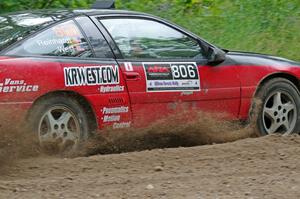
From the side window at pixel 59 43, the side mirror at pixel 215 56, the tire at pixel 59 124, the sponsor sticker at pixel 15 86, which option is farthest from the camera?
the side mirror at pixel 215 56

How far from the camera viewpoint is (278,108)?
8.65 meters

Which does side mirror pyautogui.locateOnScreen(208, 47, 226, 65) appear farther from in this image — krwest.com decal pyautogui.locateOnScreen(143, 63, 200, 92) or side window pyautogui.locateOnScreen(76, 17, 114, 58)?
side window pyautogui.locateOnScreen(76, 17, 114, 58)

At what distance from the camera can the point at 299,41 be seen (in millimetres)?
12820

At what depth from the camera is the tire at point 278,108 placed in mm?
8523

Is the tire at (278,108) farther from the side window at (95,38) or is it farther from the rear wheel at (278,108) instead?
the side window at (95,38)

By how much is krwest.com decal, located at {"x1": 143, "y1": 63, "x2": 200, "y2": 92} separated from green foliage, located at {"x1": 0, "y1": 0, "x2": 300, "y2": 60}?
15.2ft

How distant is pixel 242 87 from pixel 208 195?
2722mm

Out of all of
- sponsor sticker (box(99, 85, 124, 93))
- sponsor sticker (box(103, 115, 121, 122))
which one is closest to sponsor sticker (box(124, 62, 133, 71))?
sponsor sticker (box(99, 85, 124, 93))

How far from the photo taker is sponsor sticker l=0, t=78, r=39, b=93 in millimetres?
6863

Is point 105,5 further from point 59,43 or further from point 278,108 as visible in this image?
point 278,108

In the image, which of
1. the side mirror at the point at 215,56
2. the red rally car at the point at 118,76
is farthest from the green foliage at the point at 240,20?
the side mirror at the point at 215,56

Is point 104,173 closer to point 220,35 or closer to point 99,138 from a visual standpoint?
point 99,138

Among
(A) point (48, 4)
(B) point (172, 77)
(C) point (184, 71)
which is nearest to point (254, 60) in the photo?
(C) point (184, 71)

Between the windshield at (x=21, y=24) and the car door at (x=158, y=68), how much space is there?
1.90 feet
